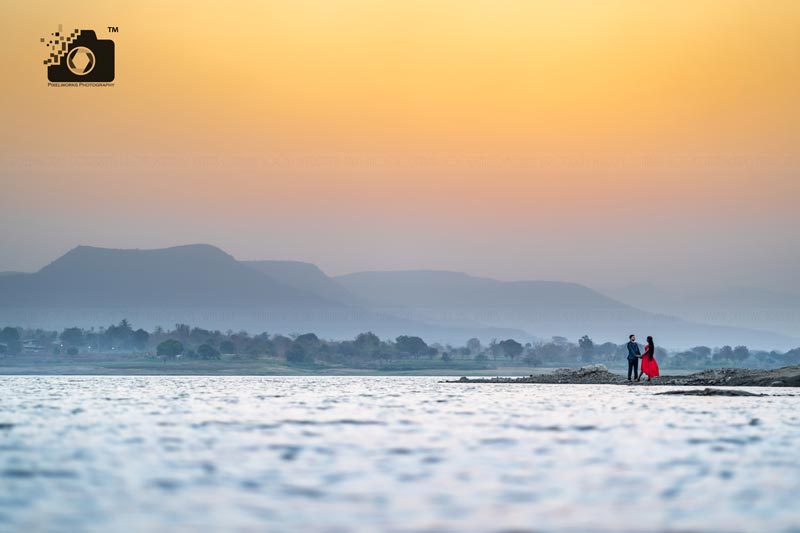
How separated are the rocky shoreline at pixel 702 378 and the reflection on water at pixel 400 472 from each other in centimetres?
4498

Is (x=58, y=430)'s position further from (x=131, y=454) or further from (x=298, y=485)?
(x=298, y=485)

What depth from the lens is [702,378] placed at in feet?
299

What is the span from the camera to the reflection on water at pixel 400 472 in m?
17.0

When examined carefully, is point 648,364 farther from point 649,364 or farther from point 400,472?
point 400,472

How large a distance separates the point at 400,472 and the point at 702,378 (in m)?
73.3

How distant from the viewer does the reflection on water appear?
1705 cm

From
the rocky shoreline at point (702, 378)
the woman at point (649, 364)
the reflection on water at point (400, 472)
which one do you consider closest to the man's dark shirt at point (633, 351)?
the woman at point (649, 364)

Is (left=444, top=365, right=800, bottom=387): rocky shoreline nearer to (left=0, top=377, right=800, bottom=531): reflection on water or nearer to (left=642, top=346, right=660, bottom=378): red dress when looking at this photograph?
(left=642, top=346, right=660, bottom=378): red dress

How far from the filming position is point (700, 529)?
53.4ft

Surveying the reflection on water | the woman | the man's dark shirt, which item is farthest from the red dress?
the reflection on water

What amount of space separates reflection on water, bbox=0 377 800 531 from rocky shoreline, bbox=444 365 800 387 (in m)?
45.0

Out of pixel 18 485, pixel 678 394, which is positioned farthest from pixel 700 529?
pixel 678 394

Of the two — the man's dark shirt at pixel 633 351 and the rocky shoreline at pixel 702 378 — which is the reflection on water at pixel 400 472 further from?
the rocky shoreline at pixel 702 378

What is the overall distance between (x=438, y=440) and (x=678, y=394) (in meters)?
35.2
